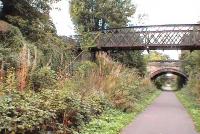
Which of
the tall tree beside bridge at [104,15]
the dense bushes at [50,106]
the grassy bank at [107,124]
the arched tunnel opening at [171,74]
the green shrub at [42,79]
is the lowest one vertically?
the grassy bank at [107,124]

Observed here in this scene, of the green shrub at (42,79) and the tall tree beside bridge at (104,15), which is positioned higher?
the tall tree beside bridge at (104,15)

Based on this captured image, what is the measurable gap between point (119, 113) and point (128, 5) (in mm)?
27998

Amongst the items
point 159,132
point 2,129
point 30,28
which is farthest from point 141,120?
point 2,129

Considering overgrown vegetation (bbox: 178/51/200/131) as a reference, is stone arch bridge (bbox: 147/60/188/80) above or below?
above

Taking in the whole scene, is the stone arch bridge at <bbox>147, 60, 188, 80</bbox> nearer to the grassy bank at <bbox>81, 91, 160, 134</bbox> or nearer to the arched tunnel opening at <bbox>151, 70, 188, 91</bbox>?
the arched tunnel opening at <bbox>151, 70, 188, 91</bbox>

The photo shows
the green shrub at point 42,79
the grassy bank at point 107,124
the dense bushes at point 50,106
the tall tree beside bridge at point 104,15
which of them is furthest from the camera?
the tall tree beside bridge at point 104,15

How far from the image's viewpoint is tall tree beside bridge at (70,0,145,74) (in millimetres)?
42438

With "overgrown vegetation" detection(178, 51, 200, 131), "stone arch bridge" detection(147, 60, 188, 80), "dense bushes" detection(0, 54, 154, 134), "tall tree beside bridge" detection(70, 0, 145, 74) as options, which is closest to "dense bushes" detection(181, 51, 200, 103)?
"overgrown vegetation" detection(178, 51, 200, 131)

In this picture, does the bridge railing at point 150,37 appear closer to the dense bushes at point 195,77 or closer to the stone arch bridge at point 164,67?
the dense bushes at point 195,77

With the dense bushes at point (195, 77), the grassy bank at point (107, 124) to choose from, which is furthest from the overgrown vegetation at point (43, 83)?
the dense bushes at point (195, 77)

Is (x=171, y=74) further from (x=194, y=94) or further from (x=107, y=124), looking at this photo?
(x=107, y=124)

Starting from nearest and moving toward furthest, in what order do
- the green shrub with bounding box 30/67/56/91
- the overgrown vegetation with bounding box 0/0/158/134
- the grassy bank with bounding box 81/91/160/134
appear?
1. the overgrown vegetation with bounding box 0/0/158/134
2. the grassy bank with bounding box 81/91/160/134
3. the green shrub with bounding box 30/67/56/91

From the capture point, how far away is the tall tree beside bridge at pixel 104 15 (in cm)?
4244

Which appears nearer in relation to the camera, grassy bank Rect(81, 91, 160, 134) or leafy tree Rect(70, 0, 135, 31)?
grassy bank Rect(81, 91, 160, 134)
